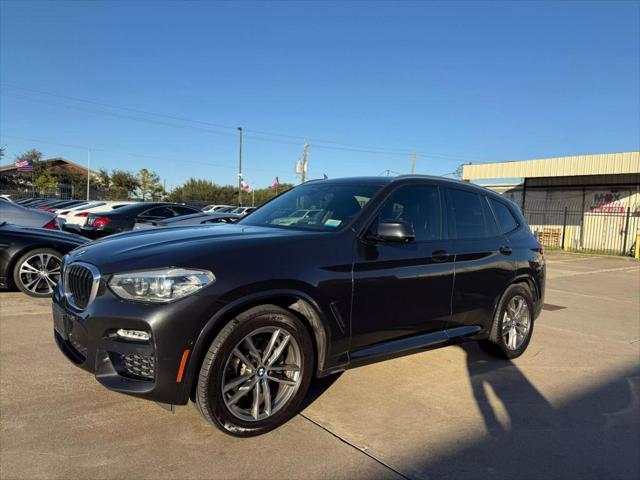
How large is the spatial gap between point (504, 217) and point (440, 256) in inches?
57.4

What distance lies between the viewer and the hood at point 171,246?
281 centimetres

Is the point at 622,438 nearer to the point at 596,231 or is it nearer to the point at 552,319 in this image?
the point at 552,319

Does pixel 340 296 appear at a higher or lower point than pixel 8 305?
higher

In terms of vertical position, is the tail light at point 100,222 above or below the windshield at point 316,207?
below

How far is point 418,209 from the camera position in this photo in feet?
13.4

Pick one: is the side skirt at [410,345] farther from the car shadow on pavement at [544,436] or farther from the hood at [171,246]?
the hood at [171,246]

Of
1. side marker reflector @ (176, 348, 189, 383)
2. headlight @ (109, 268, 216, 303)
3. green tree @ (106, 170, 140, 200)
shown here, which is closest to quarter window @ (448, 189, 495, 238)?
headlight @ (109, 268, 216, 303)

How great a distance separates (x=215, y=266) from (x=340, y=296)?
926 mm

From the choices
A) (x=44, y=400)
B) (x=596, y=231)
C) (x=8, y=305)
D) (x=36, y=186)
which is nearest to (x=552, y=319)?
(x=44, y=400)

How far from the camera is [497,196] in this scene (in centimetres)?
509

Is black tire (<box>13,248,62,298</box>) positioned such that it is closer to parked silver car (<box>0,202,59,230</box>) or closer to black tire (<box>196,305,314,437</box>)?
parked silver car (<box>0,202,59,230</box>)

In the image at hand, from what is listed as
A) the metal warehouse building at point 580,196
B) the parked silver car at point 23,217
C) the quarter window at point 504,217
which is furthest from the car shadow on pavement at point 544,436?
the metal warehouse building at point 580,196

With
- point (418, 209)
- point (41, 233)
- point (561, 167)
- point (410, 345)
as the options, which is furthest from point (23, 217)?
point (561, 167)

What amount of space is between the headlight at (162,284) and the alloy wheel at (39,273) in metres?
4.84
